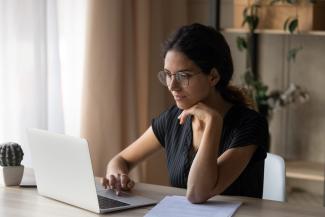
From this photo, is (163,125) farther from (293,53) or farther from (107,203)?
(293,53)

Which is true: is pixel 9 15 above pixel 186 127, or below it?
above

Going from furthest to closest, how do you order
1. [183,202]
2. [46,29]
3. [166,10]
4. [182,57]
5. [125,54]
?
[166,10] → [125,54] → [46,29] → [182,57] → [183,202]

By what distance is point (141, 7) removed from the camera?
336 cm

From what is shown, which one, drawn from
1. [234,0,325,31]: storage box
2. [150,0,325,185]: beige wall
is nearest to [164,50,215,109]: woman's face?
[234,0,325,31]: storage box

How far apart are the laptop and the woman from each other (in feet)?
0.45

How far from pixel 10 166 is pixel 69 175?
13.7 inches

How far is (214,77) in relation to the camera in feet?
6.84

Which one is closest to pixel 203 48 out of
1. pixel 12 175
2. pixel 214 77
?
pixel 214 77

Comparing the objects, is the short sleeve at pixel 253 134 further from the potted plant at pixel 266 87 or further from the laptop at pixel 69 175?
the potted plant at pixel 266 87

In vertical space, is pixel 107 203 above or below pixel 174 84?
below

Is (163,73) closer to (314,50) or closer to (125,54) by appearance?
(125,54)

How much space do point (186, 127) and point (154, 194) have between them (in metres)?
0.35

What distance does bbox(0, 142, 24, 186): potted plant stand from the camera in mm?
2076

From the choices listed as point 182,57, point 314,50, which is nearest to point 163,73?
point 182,57
